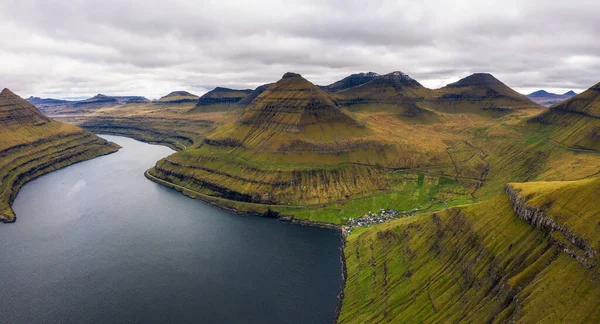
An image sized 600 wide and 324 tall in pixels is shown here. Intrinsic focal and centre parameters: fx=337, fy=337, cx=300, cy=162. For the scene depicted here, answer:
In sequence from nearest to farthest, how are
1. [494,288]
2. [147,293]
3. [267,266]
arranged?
[494,288]
[147,293]
[267,266]

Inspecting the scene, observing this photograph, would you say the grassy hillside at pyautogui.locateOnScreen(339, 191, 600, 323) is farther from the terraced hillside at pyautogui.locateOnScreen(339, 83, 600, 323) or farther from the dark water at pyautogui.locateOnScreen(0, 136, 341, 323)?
the dark water at pyautogui.locateOnScreen(0, 136, 341, 323)

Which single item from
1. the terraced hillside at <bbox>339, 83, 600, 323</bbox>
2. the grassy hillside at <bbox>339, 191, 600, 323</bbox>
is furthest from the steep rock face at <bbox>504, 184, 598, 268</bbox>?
the grassy hillside at <bbox>339, 191, 600, 323</bbox>

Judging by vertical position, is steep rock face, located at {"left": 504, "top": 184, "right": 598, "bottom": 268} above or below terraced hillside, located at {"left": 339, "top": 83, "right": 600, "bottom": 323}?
above

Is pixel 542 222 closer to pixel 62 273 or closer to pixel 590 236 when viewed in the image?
pixel 590 236

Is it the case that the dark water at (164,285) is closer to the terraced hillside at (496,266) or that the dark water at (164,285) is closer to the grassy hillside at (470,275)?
the grassy hillside at (470,275)

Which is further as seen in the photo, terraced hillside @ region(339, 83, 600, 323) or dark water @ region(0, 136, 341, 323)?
dark water @ region(0, 136, 341, 323)

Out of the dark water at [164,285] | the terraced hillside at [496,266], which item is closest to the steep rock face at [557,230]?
the terraced hillside at [496,266]

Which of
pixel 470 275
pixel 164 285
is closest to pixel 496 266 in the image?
pixel 470 275

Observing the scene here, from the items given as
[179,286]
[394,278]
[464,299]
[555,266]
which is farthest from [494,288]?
[179,286]

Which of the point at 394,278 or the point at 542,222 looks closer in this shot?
the point at 542,222
